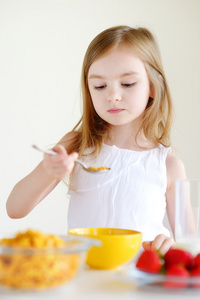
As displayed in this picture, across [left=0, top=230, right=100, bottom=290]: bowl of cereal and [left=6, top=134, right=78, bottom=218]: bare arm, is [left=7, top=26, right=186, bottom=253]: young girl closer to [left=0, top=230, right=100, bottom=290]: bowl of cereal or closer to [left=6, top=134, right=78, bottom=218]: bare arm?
[left=6, top=134, right=78, bottom=218]: bare arm

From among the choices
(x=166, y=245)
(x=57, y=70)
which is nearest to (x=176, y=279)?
(x=166, y=245)

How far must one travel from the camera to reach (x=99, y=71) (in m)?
1.42

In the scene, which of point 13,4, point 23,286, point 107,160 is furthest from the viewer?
point 13,4

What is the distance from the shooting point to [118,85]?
54.6 inches

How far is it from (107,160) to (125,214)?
0.66 feet

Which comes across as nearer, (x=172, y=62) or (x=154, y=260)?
(x=154, y=260)

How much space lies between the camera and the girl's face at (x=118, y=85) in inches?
54.6

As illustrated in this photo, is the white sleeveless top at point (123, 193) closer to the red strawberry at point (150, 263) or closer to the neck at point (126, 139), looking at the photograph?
the neck at point (126, 139)

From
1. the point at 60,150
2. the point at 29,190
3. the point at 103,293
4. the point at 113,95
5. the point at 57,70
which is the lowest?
the point at 103,293

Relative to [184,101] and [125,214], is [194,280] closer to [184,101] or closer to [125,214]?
[125,214]

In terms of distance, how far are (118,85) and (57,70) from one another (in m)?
1.27

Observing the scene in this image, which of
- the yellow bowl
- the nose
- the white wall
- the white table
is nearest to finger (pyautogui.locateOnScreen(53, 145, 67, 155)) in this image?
the yellow bowl

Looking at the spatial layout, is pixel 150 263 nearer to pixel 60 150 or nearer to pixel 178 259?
pixel 178 259

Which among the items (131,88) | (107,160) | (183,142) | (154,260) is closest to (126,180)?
(107,160)
